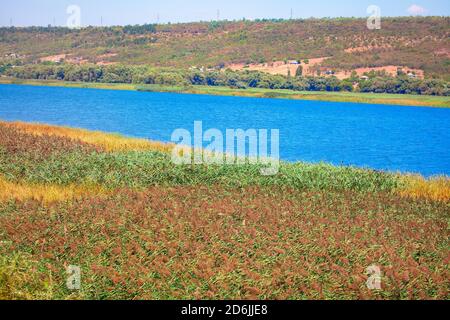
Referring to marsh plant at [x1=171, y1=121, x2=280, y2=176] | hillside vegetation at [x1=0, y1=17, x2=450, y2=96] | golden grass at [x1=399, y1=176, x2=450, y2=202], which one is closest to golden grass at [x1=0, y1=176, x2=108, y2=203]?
marsh plant at [x1=171, y1=121, x2=280, y2=176]

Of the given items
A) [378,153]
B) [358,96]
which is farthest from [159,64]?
[378,153]

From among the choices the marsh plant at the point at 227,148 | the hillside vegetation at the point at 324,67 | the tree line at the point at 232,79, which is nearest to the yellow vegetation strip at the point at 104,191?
the marsh plant at the point at 227,148

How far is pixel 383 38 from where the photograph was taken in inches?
7426

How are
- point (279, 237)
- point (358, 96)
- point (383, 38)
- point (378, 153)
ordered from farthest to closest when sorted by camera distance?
point (383, 38) < point (358, 96) < point (378, 153) < point (279, 237)

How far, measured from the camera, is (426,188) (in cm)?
2361

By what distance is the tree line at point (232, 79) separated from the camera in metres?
133

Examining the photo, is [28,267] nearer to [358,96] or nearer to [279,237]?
[279,237]

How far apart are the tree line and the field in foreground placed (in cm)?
11518

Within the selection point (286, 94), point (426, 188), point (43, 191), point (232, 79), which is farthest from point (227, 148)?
point (232, 79)

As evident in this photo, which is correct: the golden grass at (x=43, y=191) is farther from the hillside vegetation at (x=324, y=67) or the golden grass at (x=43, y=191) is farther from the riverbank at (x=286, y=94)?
the hillside vegetation at (x=324, y=67)

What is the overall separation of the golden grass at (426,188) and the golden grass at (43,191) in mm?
11149

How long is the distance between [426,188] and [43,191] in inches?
558

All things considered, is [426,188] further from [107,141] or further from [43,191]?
[107,141]
